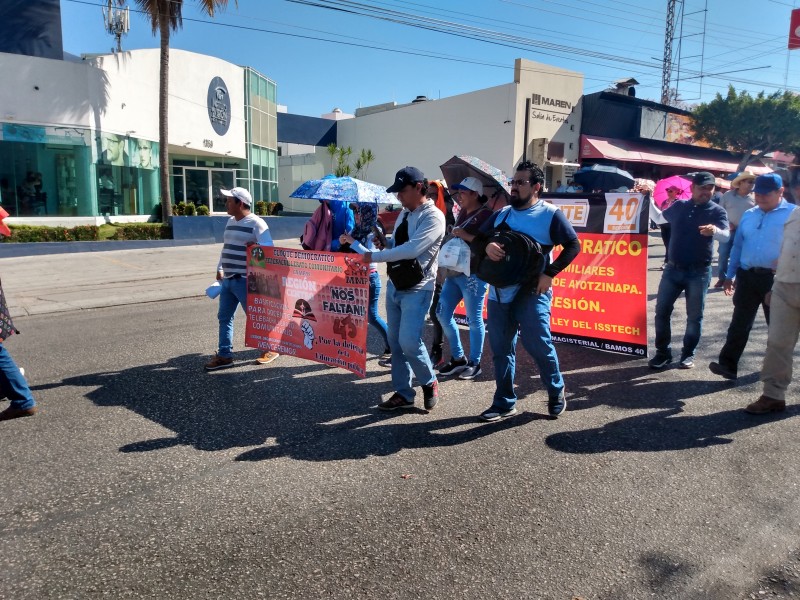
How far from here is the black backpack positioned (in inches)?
158

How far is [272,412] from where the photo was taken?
4.62 m

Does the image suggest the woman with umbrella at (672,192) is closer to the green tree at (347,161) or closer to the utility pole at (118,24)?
the utility pole at (118,24)

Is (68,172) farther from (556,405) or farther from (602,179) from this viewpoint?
(556,405)

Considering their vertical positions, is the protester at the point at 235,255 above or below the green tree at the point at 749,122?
below

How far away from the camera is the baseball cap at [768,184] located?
4.95 metres

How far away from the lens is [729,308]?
8.70m

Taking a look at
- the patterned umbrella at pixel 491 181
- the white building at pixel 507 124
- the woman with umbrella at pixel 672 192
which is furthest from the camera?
the white building at pixel 507 124

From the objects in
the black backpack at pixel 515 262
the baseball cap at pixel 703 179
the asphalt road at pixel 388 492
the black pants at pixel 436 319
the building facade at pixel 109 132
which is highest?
the building facade at pixel 109 132

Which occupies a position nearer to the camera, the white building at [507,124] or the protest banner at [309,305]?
the protest banner at [309,305]

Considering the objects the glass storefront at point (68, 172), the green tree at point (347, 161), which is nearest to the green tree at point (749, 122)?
the green tree at point (347, 161)

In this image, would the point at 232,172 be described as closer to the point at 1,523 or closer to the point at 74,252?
the point at 74,252

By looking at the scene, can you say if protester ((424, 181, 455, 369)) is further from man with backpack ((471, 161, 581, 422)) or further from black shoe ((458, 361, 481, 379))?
man with backpack ((471, 161, 581, 422))

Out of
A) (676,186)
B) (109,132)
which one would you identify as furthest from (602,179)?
(109,132)

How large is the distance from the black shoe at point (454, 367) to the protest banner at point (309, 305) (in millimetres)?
1128
